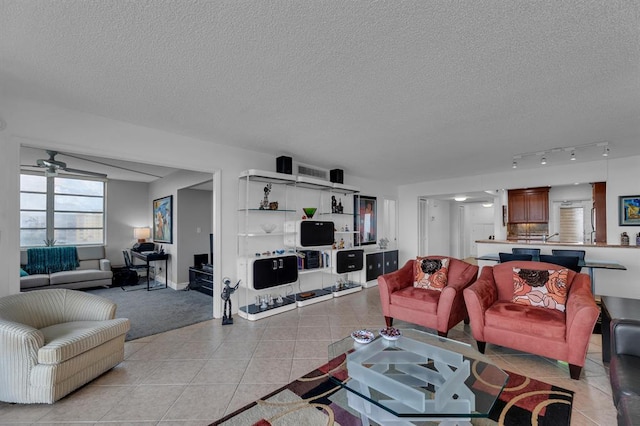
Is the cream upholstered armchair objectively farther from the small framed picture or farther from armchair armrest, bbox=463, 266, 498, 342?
the small framed picture

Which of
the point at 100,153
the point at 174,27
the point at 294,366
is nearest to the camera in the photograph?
the point at 174,27

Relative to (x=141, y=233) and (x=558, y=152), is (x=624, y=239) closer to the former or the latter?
(x=558, y=152)

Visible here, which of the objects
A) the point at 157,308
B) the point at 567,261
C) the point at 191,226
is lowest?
the point at 157,308

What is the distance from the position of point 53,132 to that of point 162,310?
2.90m

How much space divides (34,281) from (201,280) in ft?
9.54

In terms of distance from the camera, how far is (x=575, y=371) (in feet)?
8.03

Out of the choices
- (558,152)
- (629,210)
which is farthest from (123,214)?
(629,210)

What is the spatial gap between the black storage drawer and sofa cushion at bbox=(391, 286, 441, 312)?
5.50 ft

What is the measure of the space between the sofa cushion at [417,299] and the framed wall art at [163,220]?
199 inches

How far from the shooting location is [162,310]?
4516mm

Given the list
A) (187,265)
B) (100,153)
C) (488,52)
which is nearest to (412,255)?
(187,265)

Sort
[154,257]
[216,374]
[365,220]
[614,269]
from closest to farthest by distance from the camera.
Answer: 1. [216,374]
2. [614,269]
3. [154,257]
4. [365,220]

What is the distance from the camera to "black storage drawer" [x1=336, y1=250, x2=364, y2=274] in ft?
17.4

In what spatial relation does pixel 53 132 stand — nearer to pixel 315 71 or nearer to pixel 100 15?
pixel 100 15
